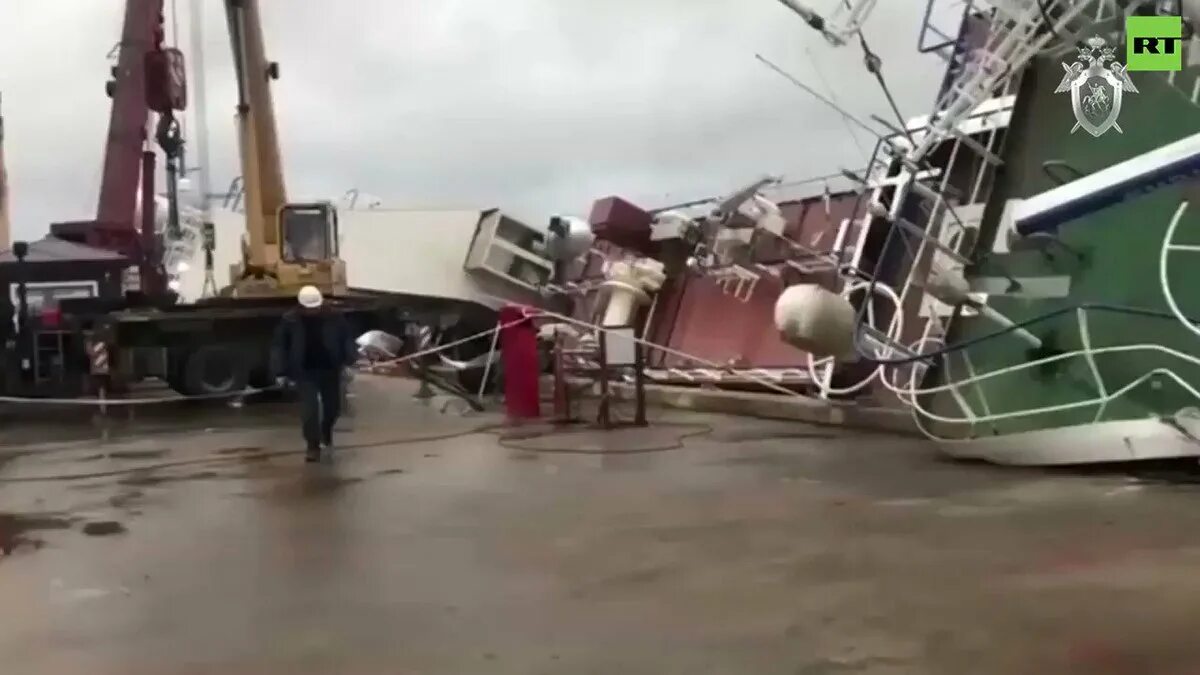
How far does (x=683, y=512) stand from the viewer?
6852 mm


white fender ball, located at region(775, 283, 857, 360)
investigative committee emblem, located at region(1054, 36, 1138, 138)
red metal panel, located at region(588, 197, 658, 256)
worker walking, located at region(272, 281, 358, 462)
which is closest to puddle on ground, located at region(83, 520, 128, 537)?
worker walking, located at region(272, 281, 358, 462)

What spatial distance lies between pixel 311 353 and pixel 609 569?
5.32 metres

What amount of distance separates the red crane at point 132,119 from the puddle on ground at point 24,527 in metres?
13.0

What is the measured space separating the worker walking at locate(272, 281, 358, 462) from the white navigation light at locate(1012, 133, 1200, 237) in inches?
200

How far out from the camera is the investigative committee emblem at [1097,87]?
826 centimetres

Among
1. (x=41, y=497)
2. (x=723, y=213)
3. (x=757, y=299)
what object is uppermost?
(x=723, y=213)

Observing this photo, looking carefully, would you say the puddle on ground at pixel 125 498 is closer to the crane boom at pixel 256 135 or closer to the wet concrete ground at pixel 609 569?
the wet concrete ground at pixel 609 569

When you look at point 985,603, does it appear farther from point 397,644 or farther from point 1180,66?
point 1180,66

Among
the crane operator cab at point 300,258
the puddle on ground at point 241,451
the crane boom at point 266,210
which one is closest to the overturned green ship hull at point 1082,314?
the puddle on ground at point 241,451

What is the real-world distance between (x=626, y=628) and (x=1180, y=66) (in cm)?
548

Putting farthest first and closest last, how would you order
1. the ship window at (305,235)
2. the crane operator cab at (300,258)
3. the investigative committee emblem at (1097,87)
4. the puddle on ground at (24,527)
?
the ship window at (305,235), the crane operator cab at (300,258), the investigative committee emblem at (1097,87), the puddle on ground at (24,527)

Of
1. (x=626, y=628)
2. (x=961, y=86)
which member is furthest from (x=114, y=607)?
(x=961, y=86)

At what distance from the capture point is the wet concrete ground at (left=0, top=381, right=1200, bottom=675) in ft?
13.4

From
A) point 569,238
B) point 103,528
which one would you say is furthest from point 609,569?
point 569,238
